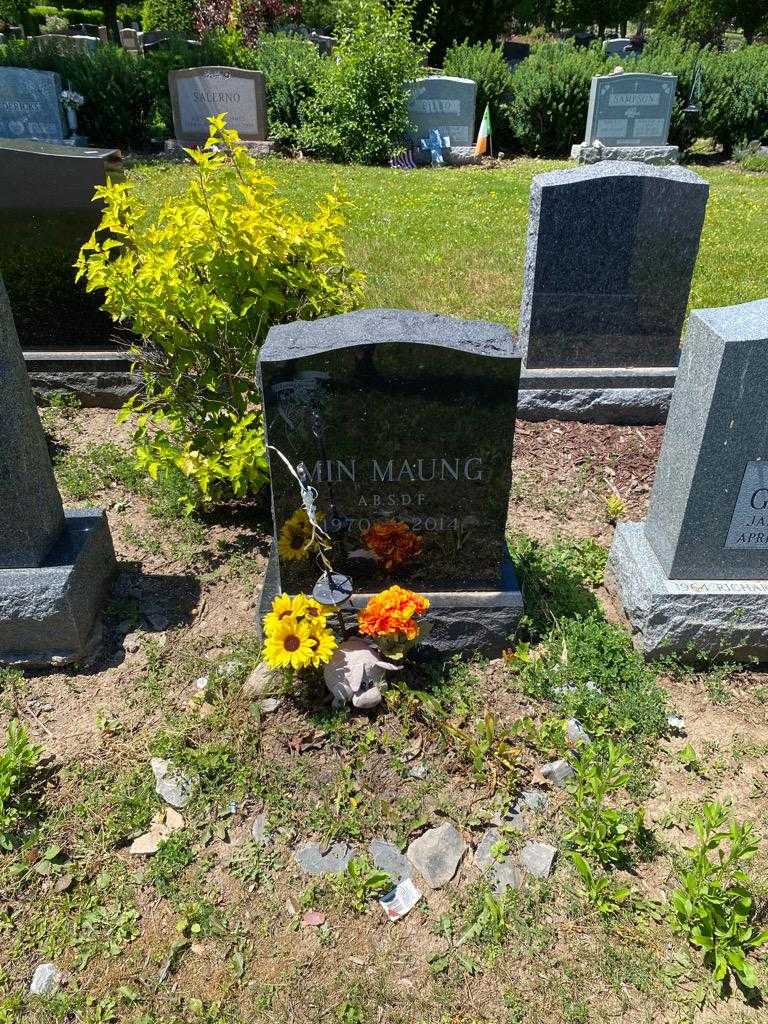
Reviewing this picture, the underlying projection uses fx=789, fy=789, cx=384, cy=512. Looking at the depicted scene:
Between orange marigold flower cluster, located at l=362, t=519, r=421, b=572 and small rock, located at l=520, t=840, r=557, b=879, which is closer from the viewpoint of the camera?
small rock, located at l=520, t=840, r=557, b=879

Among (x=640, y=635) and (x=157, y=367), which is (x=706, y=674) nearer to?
(x=640, y=635)

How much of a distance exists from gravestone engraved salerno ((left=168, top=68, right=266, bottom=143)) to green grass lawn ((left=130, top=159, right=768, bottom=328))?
1.18m

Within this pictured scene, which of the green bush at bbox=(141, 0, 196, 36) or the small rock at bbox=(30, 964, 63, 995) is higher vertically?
the green bush at bbox=(141, 0, 196, 36)

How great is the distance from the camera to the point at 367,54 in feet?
42.3

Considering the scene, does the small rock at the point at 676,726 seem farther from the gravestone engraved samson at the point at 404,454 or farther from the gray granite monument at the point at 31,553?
the gray granite monument at the point at 31,553

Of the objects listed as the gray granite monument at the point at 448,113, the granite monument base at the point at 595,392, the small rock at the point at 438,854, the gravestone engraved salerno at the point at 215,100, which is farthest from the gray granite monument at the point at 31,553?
the gray granite monument at the point at 448,113

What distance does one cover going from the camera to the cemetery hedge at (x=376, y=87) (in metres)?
13.4

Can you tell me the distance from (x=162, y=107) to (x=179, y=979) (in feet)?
49.0

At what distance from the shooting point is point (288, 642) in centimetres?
307

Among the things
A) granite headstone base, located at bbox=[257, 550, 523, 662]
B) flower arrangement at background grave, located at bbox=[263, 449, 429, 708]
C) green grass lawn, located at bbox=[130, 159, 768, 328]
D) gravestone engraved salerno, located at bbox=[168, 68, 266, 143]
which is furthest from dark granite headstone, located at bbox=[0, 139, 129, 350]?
gravestone engraved salerno, located at bbox=[168, 68, 266, 143]

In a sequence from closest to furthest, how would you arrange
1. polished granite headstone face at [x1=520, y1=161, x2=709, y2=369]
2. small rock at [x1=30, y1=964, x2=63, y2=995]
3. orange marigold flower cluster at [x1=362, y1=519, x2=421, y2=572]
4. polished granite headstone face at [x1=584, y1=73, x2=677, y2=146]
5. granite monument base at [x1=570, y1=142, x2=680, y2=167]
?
small rock at [x1=30, y1=964, x2=63, y2=995] → orange marigold flower cluster at [x1=362, y1=519, x2=421, y2=572] → polished granite headstone face at [x1=520, y1=161, x2=709, y2=369] → polished granite headstone face at [x1=584, y1=73, x2=677, y2=146] → granite monument base at [x1=570, y1=142, x2=680, y2=167]

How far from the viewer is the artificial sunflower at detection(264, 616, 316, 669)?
120 inches

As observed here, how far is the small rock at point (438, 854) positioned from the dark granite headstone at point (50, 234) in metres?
4.02

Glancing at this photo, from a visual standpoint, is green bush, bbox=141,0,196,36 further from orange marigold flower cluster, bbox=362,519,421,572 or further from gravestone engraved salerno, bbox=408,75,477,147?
orange marigold flower cluster, bbox=362,519,421,572
